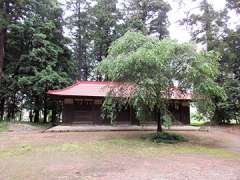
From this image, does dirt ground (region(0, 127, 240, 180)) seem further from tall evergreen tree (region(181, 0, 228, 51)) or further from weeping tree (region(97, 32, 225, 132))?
tall evergreen tree (region(181, 0, 228, 51))

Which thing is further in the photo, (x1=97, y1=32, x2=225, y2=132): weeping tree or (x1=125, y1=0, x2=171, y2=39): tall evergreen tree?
(x1=125, y1=0, x2=171, y2=39): tall evergreen tree

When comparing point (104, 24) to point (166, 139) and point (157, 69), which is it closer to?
point (157, 69)

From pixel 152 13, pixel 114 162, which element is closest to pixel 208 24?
pixel 152 13

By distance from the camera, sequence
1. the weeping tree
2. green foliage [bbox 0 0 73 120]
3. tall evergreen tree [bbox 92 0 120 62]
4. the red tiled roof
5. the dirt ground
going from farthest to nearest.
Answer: tall evergreen tree [bbox 92 0 120 62]
green foliage [bbox 0 0 73 120]
the red tiled roof
the weeping tree
the dirt ground

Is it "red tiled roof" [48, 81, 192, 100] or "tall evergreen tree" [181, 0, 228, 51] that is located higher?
"tall evergreen tree" [181, 0, 228, 51]

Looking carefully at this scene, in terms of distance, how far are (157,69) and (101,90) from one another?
8.10 meters

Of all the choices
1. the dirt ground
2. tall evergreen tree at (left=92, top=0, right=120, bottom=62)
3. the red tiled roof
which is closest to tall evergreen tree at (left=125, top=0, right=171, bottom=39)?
tall evergreen tree at (left=92, top=0, right=120, bottom=62)

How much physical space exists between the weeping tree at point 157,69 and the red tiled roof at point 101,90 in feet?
1.30

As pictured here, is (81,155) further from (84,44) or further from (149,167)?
(84,44)

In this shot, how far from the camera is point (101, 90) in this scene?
18297 millimetres

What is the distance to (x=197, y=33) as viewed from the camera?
75.4ft

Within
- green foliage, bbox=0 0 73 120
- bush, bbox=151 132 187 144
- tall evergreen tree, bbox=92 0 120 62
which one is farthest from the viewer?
tall evergreen tree, bbox=92 0 120 62

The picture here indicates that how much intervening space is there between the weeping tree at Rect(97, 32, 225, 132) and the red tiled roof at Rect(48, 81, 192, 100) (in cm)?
40

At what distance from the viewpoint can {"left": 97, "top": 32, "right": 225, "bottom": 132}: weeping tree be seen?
10.6 metres
